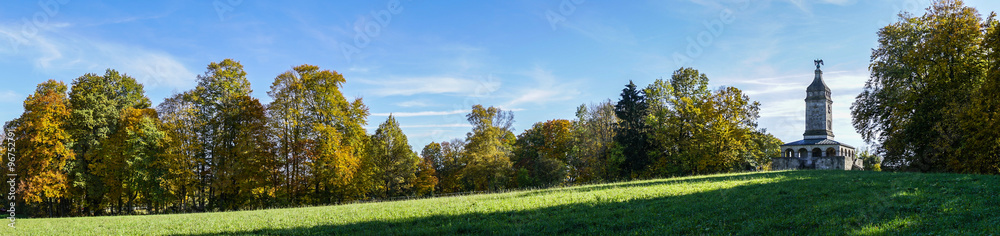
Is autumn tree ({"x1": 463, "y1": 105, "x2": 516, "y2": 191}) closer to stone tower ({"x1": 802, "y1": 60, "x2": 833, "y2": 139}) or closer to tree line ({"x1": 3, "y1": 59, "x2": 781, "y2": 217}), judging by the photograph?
tree line ({"x1": 3, "y1": 59, "x2": 781, "y2": 217})

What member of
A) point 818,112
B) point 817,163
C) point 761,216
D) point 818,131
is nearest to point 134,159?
point 761,216

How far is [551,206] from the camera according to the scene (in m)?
15.4

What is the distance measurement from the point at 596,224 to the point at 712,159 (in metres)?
31.8

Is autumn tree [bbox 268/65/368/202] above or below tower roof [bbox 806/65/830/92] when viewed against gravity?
below

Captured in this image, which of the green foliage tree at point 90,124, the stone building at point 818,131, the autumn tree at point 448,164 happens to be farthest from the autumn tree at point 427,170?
the stone building at point 818,131

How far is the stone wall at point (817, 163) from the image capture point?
165 ft

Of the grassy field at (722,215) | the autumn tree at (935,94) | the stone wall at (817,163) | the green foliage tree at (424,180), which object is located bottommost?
the green foliage tree at (424,180)

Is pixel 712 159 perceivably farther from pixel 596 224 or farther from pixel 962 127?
pixel 596 224

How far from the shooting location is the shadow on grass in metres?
9.54

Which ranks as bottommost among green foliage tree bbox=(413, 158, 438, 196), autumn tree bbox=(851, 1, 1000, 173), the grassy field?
green foliage tree bbox=(413, 158, 438, 196)

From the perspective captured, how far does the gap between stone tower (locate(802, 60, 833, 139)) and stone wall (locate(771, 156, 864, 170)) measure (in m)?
6.07

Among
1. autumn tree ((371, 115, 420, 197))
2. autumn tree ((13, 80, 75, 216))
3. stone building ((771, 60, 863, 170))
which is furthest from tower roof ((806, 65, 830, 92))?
autumn tree ((13, 80, 75, 216))

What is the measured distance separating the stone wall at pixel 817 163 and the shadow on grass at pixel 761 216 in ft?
135

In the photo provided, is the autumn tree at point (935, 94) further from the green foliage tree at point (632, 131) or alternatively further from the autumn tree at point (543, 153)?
the autumn tree at point (543, 153)
